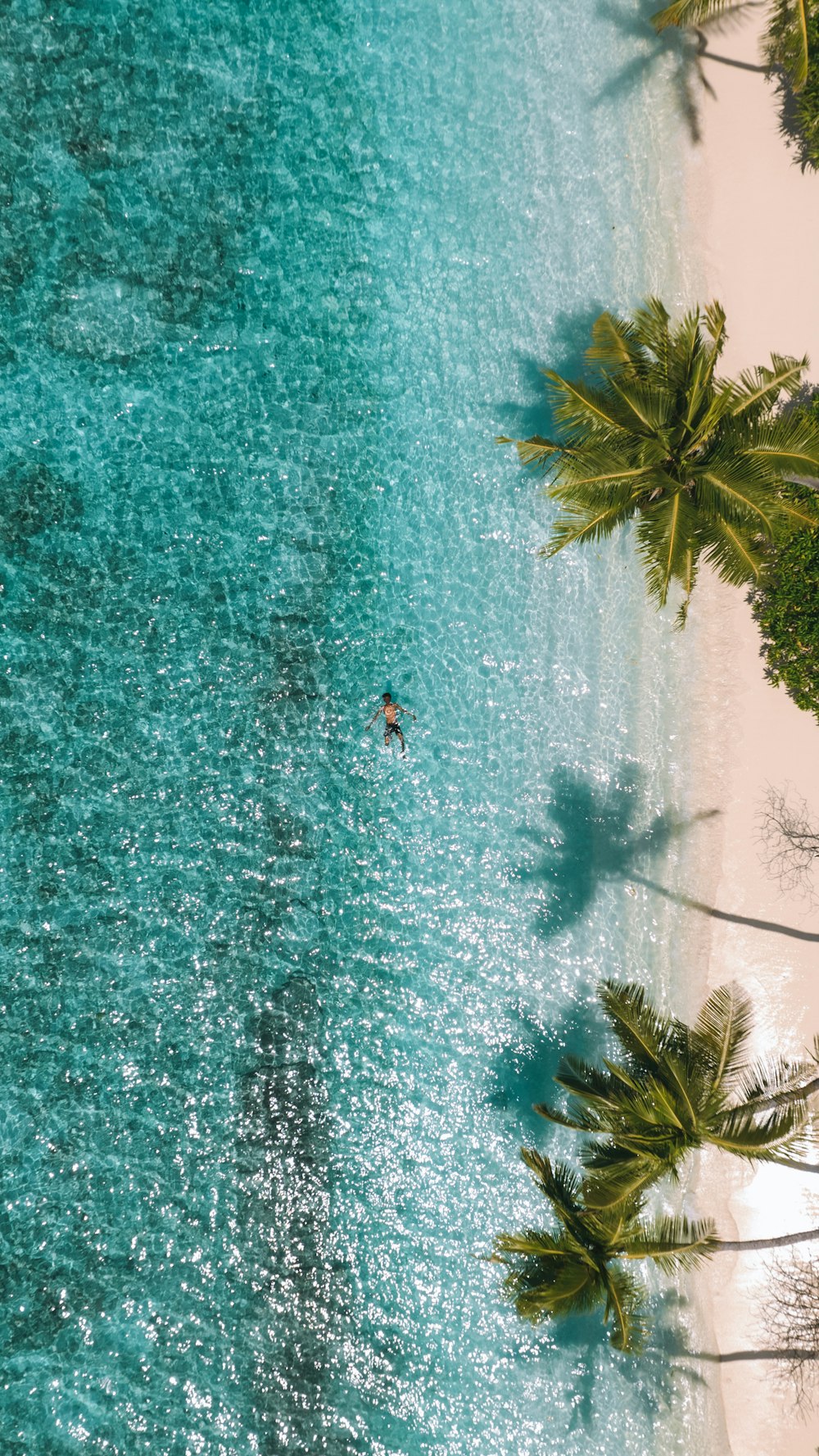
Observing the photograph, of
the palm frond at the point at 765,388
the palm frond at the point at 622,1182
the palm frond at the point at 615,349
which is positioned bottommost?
the palm frond at the point at 622,1182

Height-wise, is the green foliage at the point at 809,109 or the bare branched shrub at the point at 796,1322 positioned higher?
the green foliage at the point at 809,109

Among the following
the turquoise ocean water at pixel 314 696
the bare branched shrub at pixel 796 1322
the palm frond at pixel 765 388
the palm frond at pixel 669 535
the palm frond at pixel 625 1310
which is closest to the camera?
the palm frond at pixel 625 1310

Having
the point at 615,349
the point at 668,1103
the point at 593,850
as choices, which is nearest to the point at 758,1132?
the point at 668,1103

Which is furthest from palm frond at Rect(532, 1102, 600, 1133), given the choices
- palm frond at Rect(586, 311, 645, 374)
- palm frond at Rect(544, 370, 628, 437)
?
palm frond at Rect(586, 311, 645, 374)

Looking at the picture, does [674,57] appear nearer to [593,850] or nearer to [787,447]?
[787,447]

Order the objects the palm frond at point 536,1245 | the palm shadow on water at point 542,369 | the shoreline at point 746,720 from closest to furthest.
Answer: the palm frond at point 536,1245
the shoreline at point 746,720
the palm shadow on water at point 542,369

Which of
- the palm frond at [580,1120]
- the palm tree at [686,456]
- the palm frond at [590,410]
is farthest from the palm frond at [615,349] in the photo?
the palm frond at [580,1120]

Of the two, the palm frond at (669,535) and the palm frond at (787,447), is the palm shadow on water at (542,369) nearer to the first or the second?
the palm frond at (669,535)

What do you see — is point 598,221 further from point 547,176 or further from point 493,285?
point 493,285
